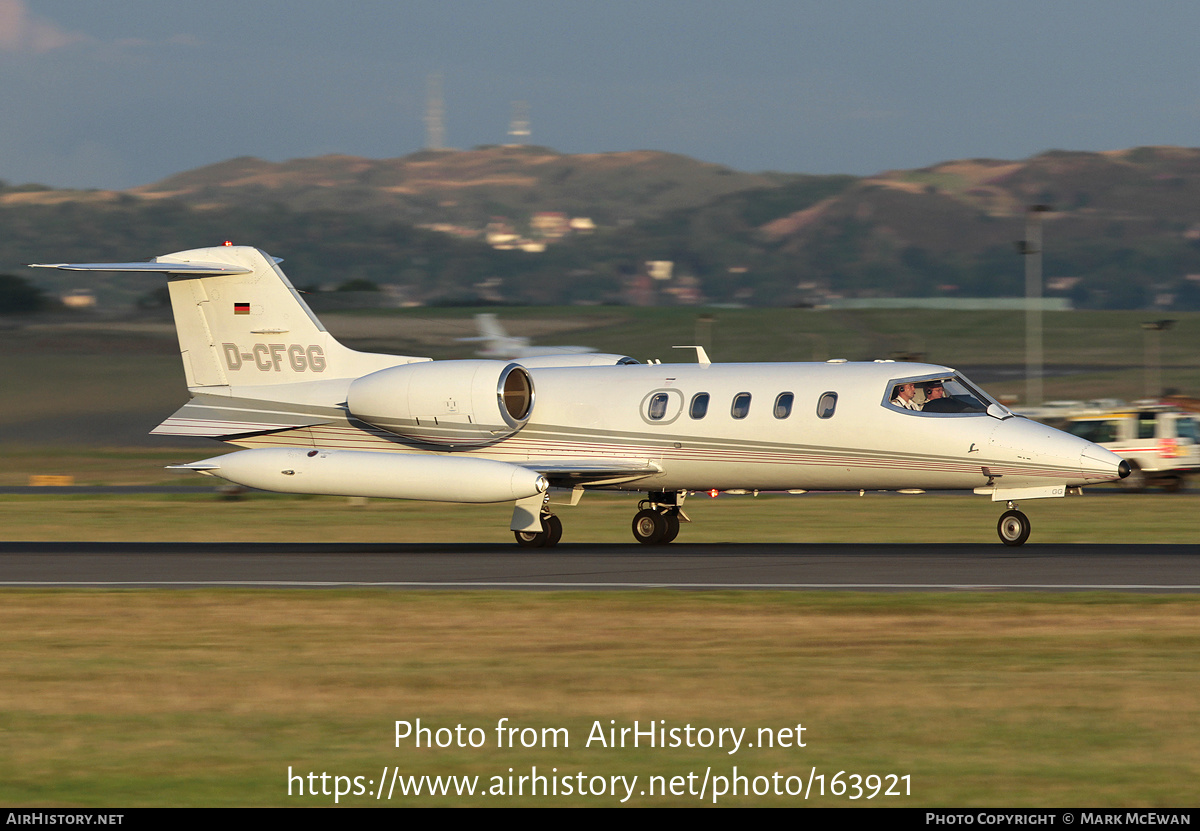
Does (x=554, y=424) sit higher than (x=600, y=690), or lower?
higher

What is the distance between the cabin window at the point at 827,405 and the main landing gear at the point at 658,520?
11.8ft

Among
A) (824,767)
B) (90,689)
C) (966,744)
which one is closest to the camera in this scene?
(824,767)

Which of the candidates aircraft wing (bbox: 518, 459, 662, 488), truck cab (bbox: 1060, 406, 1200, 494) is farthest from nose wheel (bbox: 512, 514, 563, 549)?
truck cab (bbox: 1060, 406, 1200, 494)

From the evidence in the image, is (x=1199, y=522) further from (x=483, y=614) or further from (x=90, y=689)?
(x=90, y=689)

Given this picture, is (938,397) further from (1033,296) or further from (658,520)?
(1033,296)

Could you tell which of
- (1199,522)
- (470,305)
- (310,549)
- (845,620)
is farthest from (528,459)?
(470,305)

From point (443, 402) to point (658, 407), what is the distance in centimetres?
379

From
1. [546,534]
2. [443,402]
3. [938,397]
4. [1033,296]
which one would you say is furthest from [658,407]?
[1033,296]

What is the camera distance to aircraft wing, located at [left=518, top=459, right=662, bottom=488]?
2503 centimetres

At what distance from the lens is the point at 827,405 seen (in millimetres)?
24219

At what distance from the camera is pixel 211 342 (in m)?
27.9

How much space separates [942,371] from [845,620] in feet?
32.7

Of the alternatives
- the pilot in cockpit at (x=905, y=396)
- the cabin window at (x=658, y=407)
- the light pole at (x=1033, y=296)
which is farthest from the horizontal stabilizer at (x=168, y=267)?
the light pole at (x=1033, y=296)

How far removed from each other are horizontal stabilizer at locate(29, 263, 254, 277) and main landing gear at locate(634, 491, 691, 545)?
28.6ft
